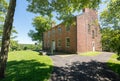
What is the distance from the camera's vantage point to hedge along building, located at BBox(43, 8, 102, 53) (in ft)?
92.0

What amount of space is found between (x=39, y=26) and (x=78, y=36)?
4096 cm

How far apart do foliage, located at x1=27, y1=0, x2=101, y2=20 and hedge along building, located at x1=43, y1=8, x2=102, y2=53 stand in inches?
432

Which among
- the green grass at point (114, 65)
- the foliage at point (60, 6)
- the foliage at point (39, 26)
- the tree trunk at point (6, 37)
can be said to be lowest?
the green grass at point (114, 65)

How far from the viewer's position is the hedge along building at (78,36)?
28031mm

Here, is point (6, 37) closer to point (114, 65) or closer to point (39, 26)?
point (114, 65)

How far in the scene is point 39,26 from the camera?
6650 centimetres

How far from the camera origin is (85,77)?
1200 cm

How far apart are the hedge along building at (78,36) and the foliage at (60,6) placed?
10969 mm

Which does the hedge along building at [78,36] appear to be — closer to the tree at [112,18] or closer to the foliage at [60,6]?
the tree at [112,18]

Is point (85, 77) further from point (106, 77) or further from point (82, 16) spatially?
point (82, 16)

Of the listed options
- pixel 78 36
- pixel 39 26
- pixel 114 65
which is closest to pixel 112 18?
pixel 114 65

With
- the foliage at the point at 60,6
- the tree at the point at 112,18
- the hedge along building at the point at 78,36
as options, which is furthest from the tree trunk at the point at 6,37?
the hedge along building at the point at 78,36

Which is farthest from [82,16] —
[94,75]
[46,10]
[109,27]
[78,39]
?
[94,75]

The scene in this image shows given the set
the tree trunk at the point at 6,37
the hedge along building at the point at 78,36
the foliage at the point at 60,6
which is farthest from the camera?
the hedge along building at the point at 78,36
